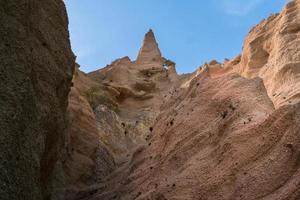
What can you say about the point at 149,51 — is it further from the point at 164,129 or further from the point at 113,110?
the point at 164,129

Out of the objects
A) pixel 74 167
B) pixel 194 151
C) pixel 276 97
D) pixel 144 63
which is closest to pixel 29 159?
pixel 194 151

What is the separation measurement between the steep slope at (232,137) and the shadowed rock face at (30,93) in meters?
3.30

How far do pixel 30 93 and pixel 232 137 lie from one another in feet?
18.6

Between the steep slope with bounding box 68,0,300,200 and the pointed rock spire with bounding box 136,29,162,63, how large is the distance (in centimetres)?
1783

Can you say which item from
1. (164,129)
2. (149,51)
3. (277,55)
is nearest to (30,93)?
(164,129)

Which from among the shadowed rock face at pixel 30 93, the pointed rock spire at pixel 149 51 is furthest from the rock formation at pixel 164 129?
the pointed rock spire at pixel 149 51

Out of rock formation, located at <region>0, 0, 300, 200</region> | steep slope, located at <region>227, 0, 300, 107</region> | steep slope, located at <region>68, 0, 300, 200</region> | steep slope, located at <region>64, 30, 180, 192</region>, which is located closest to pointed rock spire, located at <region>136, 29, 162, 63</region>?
steep slope, located at <region>64, 30, 180, 192</region>

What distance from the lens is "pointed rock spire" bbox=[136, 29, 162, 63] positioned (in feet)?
139

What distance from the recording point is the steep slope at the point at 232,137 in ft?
38.7

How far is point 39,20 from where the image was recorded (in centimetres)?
1337

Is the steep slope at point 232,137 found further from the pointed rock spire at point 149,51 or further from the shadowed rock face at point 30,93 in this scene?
the pointed rock spire at point 149,51

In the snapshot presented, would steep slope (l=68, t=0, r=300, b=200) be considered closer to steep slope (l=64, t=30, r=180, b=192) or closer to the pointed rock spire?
steep slope (l=64, t=30, r=180, b=192)

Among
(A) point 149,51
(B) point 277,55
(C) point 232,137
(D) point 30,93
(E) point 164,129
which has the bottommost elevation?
(C) point 232,137

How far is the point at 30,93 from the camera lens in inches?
399
